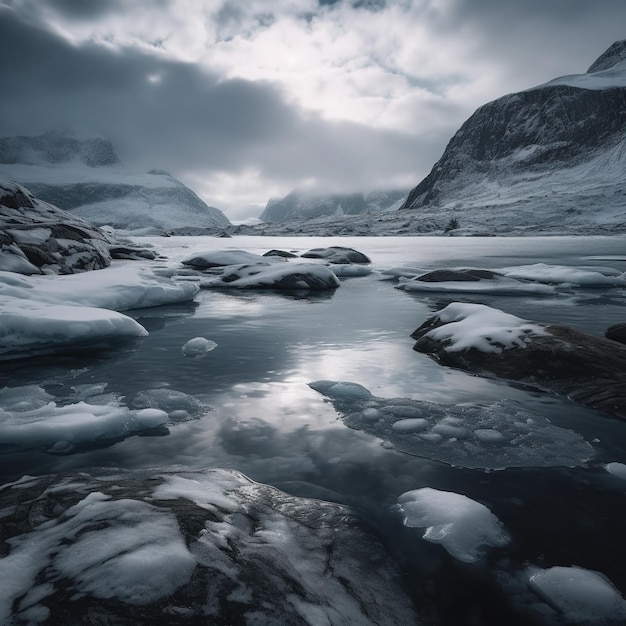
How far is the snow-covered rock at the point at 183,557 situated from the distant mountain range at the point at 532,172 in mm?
79614

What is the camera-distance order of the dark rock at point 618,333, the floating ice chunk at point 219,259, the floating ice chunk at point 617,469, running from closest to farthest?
the floating ice chunk at point 617,469, the dark rock at point 618,333, the floating ice chunk at point 219,259

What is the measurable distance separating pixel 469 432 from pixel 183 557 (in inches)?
116

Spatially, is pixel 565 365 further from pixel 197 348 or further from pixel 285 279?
pixel 285 279

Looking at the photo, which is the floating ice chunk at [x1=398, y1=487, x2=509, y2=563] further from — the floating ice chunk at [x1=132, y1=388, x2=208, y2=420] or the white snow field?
the white snow field

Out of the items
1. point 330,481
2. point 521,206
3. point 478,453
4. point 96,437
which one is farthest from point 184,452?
point 521,206

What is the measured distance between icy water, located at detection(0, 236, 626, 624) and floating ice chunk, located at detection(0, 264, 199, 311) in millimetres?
2159

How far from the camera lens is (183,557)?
1860mm

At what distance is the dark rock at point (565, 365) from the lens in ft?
15.8

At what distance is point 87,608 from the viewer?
5.04 feet

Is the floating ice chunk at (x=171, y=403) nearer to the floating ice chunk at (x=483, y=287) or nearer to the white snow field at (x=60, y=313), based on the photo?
the white snow field at (x=60, y=313)

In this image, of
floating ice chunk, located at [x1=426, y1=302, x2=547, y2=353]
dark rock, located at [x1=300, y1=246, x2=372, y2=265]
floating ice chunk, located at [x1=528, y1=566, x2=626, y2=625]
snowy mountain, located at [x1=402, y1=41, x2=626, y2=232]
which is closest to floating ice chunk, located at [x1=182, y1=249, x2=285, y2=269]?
dark rock, located at [x1=300, y1=246, x2=372, y2=265]

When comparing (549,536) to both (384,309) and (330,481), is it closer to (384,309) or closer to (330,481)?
(330,481)

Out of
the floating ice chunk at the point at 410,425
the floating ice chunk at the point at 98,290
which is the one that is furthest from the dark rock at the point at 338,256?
the floating ice chunk at the point at 410,425

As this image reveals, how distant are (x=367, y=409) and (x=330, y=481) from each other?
1.40 meters
